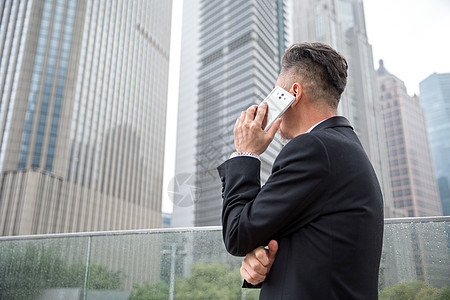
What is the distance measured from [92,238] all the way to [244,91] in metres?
25.5

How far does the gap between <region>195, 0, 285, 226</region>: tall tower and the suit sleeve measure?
847 inches

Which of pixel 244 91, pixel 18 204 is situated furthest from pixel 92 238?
pixel 18 204

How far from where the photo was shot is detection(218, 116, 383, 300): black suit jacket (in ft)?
1.95

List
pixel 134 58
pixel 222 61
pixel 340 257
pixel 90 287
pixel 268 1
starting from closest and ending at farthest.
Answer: pixel 340 257
pixel 90 287
pixel 268 1
pixel 222 61
pixel 134 58

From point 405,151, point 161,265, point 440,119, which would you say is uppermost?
point 405,151

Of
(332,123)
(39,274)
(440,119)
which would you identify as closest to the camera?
(332,123)

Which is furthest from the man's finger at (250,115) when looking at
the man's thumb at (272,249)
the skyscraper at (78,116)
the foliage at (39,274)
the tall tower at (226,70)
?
the skyscraper at (78,116)

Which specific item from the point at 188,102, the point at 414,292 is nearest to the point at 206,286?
the point at 414,292

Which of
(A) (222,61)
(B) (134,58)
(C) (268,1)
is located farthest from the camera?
(B) (134,58)

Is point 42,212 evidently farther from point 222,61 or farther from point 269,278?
point 269,278

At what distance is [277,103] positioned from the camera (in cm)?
76

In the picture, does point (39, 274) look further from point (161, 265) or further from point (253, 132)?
point (253, 132)

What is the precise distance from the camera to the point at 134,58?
43.3m

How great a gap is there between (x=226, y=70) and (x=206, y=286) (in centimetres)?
2795
